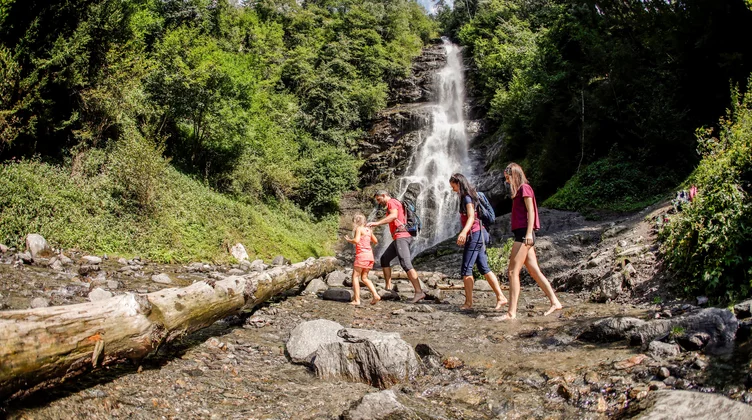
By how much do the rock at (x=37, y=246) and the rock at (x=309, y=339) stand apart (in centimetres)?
795

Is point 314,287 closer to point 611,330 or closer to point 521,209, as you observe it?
point 521,209

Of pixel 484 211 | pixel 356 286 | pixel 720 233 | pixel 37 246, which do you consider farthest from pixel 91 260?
pixel 720 233

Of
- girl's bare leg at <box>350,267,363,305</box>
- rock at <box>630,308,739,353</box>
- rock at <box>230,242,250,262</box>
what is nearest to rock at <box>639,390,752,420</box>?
rock at <box>630,308,739,353</box>

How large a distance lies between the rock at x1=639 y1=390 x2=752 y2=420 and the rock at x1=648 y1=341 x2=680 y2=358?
0.90 metres

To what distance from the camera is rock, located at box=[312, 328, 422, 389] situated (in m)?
4.03

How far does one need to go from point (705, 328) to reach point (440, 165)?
24.0 m

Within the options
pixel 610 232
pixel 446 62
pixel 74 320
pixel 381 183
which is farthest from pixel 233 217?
pixel 446 62

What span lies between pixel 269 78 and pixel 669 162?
91.5ft

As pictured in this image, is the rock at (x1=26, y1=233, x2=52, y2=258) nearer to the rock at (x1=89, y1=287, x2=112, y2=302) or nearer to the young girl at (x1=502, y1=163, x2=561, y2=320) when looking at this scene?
the rock at (x1=89, y1=287, x2=112, y2=302)

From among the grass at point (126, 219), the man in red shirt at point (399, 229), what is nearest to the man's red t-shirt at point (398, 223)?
the man in red shirt at point (399, 229)

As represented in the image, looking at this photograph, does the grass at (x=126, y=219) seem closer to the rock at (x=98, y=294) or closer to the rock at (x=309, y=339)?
the rock at (x=98, y=294)

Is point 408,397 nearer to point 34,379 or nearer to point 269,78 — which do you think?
point 34,379

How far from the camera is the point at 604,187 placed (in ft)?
49.4

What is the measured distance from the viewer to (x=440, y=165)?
27.3m
